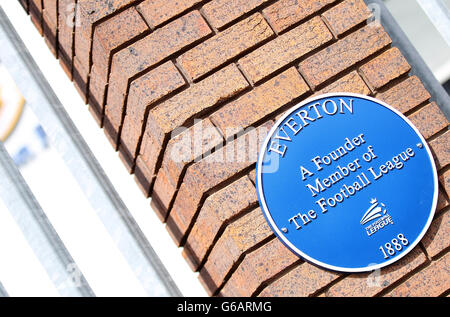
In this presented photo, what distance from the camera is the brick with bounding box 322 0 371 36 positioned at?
1869mm

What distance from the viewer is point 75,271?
72.2 inches

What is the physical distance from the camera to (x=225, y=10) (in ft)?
5.99

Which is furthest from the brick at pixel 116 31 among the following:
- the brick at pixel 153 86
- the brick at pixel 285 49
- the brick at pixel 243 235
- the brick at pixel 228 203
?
the brick at pixel 243 235

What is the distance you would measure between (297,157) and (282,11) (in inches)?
21.1

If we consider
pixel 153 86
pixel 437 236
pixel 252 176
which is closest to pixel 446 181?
pixel 437 236

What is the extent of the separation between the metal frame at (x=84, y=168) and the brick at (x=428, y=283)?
809 mm

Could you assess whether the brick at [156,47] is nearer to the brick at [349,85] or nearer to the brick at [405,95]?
the brick at [349,85]

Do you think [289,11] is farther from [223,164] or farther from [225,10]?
[223,164]

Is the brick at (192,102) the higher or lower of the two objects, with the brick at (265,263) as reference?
higher

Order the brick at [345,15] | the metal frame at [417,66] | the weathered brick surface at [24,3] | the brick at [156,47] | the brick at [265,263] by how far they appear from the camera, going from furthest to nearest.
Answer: the weathered brick surface at [24,3] → the metal frame at [417,66] → the brick at [345,15] → the brick at [156,47] → the brick at [265,263]

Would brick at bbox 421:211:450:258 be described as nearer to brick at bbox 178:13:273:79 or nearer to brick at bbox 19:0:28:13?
brick at bbox 178:13:273:79

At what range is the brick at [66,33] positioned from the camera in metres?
1.94
